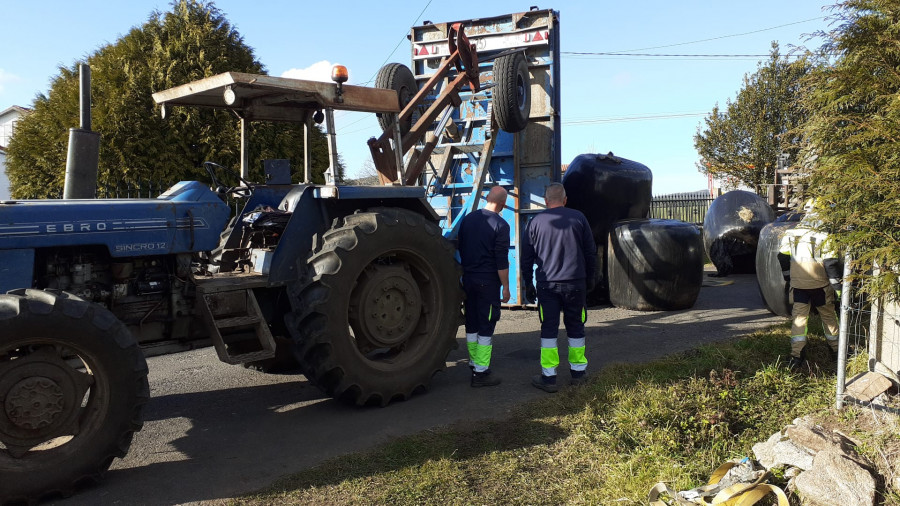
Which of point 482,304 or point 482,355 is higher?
point 482,304

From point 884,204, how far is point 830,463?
1489 millimetres

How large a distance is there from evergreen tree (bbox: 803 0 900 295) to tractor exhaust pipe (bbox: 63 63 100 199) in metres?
Result: 5.15

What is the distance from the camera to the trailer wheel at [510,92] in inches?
320

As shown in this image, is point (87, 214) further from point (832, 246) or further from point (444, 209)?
point (444, 209)

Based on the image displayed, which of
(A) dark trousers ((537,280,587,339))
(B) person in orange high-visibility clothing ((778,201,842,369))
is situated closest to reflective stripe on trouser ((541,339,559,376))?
(A) dark trousers ((537,280,587,339))

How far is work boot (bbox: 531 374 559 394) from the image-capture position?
532cm

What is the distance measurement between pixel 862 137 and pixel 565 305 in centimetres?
245

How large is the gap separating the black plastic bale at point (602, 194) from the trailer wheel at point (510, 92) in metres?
1.63

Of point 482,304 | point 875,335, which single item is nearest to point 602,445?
point 482,304

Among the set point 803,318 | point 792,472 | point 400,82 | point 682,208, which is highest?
point 400,82

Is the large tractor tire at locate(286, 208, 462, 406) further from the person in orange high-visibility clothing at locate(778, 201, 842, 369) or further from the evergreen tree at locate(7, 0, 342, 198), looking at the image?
the evergreen tree at locate(7, 0, 342, 198)

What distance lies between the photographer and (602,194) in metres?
9.59

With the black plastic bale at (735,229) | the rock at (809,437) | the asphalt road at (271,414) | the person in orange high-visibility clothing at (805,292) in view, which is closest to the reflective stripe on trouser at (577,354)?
the asphalt road at (271,414)

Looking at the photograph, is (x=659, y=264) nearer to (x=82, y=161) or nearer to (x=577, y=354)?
(x=577, y=354)
